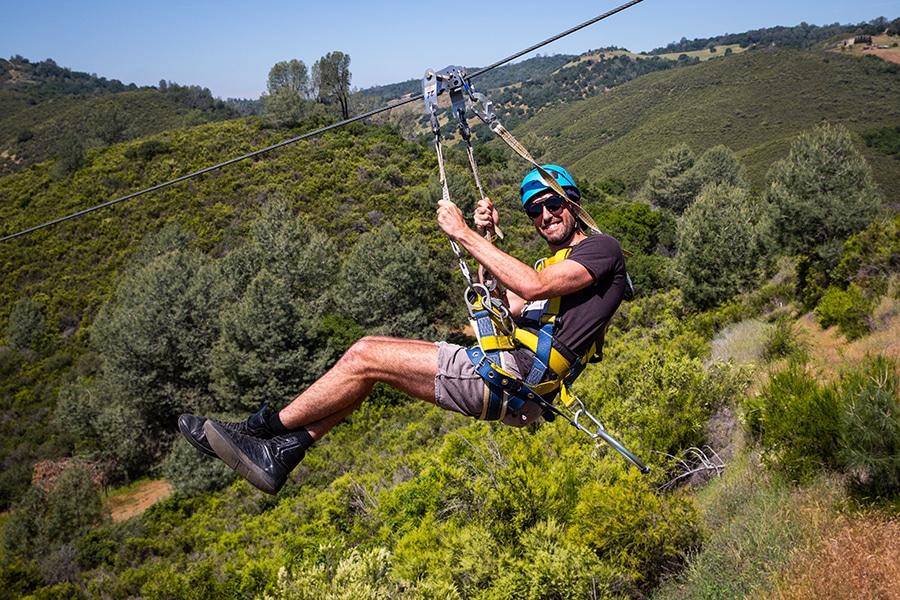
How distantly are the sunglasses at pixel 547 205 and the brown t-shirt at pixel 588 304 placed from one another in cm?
33

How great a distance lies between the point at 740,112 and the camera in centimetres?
7950

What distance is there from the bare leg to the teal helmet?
3.41 ft

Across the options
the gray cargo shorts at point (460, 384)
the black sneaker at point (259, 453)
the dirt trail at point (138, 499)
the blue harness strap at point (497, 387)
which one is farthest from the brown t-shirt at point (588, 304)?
the dirt trail at point (138, 499)

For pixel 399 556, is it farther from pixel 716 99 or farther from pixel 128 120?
pixel 716 99

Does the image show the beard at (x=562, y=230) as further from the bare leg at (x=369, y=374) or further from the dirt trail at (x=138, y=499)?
the dirt trail at (x=138, y=499)

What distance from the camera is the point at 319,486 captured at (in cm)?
1230

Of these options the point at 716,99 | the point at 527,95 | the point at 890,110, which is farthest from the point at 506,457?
the point at 527,95

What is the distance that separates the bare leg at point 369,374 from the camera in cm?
285

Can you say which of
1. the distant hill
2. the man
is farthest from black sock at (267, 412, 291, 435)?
the distant hill

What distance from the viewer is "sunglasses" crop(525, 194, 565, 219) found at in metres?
3.06

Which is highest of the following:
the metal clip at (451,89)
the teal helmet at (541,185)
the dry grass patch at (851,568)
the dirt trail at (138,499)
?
the metal clip at (451,89)

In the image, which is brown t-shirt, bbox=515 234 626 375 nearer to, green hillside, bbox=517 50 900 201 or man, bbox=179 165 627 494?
man, bbox=179 165 627 494

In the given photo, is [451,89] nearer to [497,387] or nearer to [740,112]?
[497,387]

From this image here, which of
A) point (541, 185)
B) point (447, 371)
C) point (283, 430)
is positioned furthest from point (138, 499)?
point (541, 185)
